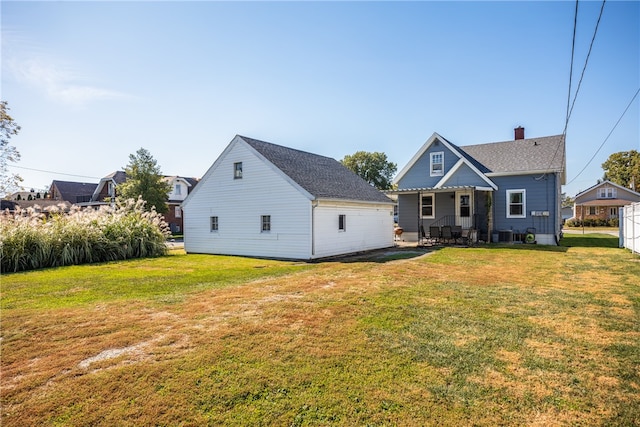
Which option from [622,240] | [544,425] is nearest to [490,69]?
[622,240]

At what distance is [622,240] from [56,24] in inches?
944

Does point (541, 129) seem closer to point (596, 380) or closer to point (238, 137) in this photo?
point (238, 137)

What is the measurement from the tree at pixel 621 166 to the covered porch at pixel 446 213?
55450 millimetres

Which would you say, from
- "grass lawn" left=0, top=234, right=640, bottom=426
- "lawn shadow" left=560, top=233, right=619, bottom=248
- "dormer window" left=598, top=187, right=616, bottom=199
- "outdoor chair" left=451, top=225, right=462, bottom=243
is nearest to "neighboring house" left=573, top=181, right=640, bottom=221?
"dormer window" left=598, top=187, right=616, bottom=199

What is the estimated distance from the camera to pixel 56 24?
29.2ft

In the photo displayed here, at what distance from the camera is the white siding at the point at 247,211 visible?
47.6ft

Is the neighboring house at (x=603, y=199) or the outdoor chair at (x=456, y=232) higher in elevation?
the neighboring house at (x=603, y=199)

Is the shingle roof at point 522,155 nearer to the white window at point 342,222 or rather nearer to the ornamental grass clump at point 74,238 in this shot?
the white window at point 342,222

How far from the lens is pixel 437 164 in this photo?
69.3 feet

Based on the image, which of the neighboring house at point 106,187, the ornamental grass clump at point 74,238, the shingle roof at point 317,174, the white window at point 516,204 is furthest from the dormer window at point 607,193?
the neighboring house at point 106,187

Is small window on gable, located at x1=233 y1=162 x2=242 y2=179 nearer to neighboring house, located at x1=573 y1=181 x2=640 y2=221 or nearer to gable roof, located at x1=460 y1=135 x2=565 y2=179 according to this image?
gable roof, located at x1=460 y1=135 x2=565 y2=179

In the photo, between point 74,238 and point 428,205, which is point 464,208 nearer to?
point 428,205

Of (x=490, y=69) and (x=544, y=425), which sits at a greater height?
(x=490, y=69)

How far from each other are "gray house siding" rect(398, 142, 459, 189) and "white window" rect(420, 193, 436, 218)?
2.45ft
